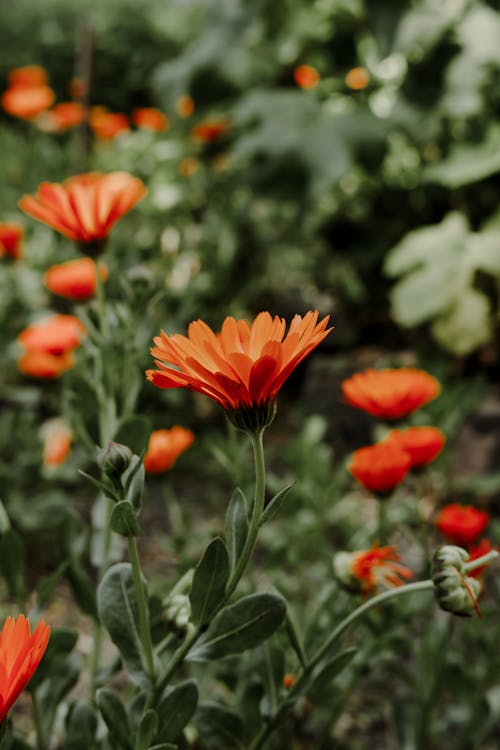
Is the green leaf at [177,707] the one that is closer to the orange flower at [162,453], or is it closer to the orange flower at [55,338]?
the orange flower at [162,453]

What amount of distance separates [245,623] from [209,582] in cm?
5

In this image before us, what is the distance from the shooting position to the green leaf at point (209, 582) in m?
0.51

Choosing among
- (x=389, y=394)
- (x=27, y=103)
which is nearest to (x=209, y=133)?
(x=27, y=103)

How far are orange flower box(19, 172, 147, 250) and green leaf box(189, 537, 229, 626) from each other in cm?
37

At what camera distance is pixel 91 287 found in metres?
1.08

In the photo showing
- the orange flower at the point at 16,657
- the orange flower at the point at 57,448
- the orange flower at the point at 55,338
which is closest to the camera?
the orange flower at the point at 16,657

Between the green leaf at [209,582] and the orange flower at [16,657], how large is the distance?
0.40 ft

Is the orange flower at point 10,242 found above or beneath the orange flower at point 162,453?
above

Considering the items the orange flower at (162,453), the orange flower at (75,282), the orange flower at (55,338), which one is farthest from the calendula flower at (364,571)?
the orange flower at (55,338)

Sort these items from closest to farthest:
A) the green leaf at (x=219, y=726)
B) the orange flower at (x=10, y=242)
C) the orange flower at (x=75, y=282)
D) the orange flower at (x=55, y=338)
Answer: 1. the green leaf at (x=219, y=726)
2. the orange flower at (x=75, y=282)
3. the orange flower at (x=55, y=338)
4. the orange flower at (x=10, y=242)

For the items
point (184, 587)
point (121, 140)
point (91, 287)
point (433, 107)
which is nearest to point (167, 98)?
point (121, 140)

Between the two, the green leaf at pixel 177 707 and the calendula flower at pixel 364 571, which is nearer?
the green leaf at pixel 177 707

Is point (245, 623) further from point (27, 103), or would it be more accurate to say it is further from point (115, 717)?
point (27, 103)

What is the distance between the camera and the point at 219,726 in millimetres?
659
